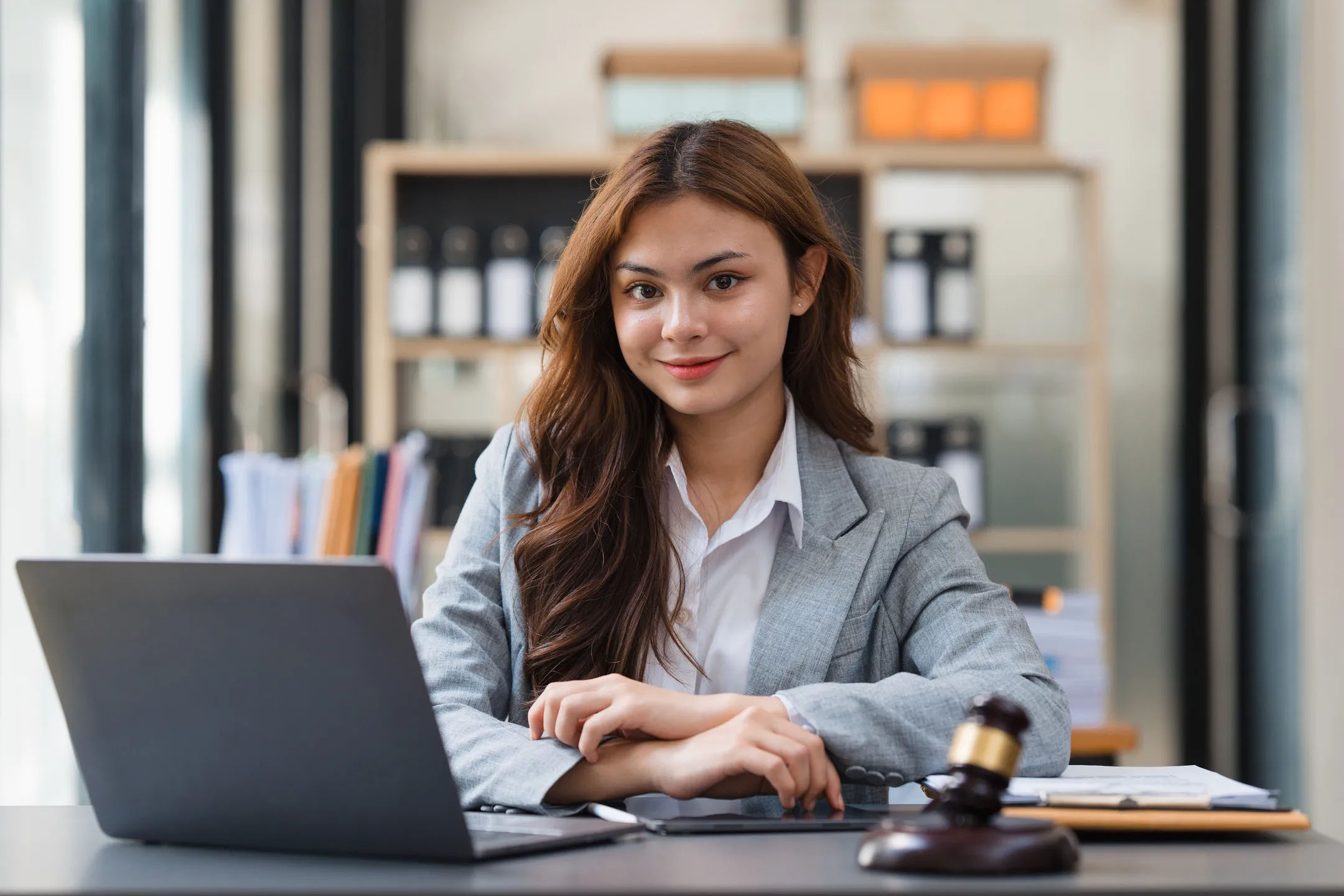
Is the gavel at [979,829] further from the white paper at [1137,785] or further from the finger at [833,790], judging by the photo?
the finger at [833,790]

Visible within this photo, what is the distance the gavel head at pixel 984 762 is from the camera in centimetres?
85

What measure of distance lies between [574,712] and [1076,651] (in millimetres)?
2040

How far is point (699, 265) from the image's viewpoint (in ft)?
4.79

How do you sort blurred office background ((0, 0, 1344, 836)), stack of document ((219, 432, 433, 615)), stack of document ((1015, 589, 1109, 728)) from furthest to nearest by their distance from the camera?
stack of document ((1015, 589, 1109, 728)) → blurred office background ((0, 0, 1344, 836)) → stack of document ((219, 432, 433, 615))

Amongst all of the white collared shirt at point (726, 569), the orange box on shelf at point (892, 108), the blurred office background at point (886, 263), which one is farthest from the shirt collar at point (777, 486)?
the orange box on shelf at point (892, 108)

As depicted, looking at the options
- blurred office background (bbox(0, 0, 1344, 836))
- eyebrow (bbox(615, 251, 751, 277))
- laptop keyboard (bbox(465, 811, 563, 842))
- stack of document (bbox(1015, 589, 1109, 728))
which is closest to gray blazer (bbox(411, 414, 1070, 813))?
laptop keyboard (bbox(465, 811, 563, 842))

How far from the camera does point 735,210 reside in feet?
4.85

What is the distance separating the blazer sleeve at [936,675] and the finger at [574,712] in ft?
0.54

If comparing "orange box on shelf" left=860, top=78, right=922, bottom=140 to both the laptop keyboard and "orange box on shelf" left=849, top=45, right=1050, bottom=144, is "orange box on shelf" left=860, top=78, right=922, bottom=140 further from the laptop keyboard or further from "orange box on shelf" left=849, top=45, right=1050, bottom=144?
the laptop keyboard

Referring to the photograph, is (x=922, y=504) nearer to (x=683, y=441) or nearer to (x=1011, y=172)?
(x=683, y=441)

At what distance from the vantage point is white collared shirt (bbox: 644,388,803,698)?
1489mm

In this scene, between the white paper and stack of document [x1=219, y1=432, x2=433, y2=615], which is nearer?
the white paper

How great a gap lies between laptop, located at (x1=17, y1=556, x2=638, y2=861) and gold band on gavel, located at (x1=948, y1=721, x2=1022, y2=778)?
24 cm

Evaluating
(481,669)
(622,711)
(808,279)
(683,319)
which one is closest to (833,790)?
(622,711)
